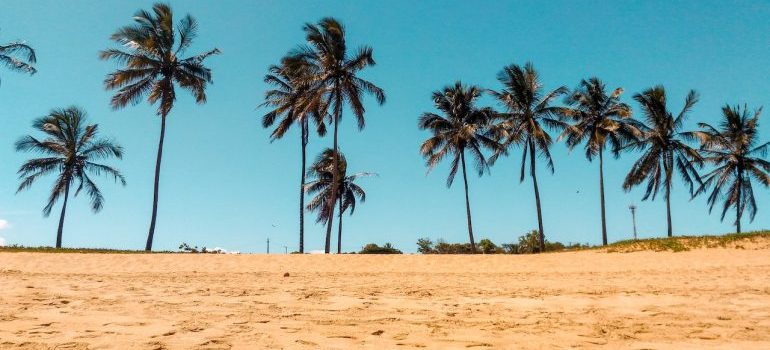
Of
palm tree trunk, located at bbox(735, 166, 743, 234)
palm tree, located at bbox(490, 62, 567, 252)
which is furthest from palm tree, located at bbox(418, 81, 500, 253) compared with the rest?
palm tree trunk, located at bbox(735, 166, 743, 234)

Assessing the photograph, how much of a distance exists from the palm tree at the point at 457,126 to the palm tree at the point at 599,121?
15.9ft

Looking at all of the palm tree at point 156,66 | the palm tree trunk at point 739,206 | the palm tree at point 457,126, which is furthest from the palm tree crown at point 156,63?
the palm tree trunk at point 739,206

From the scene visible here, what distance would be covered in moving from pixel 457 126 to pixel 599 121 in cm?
887

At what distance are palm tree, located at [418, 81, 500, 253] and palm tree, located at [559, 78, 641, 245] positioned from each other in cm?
486

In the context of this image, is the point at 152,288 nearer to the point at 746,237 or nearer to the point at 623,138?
the point at 746,237

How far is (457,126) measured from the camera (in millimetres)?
31734

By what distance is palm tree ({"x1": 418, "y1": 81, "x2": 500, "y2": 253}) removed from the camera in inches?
1216

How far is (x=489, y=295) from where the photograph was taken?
783 centimetres

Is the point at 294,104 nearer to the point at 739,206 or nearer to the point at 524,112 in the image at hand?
the point at 524,112

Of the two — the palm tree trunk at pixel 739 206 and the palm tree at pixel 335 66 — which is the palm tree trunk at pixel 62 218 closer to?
the palm tree at pixel 335 66

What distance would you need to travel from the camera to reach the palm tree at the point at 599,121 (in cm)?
3078

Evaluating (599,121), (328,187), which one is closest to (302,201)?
(328,187)

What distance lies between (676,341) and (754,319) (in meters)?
1.68

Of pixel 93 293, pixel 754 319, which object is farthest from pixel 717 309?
pixel 93 293
